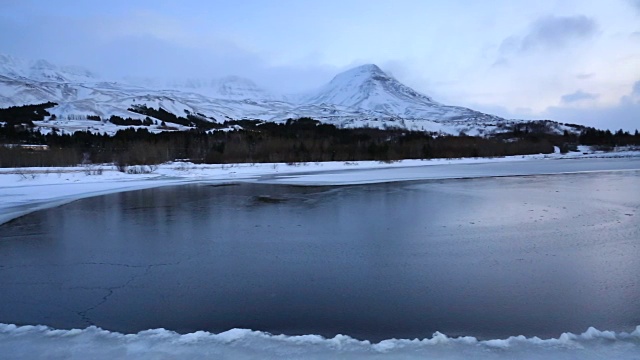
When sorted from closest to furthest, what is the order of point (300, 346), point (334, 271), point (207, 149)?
point (300, 346) → point (334, 271) → point (207, 149)

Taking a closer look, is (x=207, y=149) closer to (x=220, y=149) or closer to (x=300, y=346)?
(x=220, y=149)

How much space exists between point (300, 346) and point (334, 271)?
255 centimetres

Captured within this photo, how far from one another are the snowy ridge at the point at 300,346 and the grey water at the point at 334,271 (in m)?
0.27

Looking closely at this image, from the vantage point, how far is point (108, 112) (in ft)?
383

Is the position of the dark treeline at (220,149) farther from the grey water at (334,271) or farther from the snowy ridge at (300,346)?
the snowy ridge at (300,346)

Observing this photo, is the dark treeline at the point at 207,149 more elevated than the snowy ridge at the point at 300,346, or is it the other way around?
the dark treeline at the point at 207,149

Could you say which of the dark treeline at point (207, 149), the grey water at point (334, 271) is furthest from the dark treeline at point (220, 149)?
the grey water at point (334, 271)

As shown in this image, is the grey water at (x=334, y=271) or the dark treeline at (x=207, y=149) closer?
the grey water at (x=334, y=271)

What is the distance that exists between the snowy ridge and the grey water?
0.88 feet

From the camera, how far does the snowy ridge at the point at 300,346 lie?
3.91 m

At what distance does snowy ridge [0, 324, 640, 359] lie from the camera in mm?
3910

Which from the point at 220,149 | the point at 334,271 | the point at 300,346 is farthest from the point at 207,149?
the point at 300,346

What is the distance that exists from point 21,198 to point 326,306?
16708 millimetres

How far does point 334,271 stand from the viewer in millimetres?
6641
